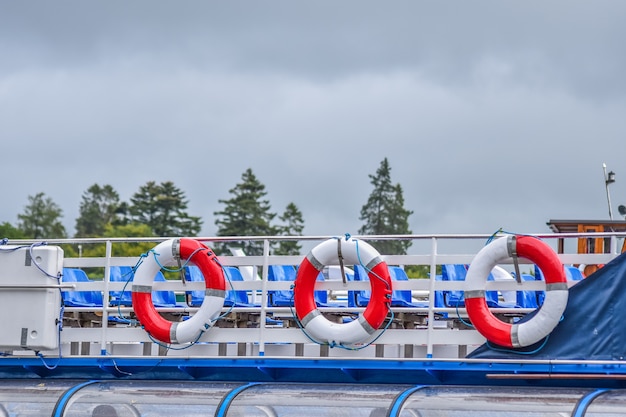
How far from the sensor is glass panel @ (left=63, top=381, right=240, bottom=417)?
12.8 metres

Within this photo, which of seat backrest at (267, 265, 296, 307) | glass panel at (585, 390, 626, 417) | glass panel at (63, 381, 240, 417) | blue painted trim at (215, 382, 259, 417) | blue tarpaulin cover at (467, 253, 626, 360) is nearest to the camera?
glass panel at (585, 390, 626, 417)

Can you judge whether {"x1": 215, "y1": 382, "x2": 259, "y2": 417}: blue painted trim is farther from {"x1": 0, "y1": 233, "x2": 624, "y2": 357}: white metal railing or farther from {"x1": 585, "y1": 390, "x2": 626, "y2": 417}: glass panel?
{"x1": 585, "y1": 390, "x2": 626, "y2": 417}: glass panel

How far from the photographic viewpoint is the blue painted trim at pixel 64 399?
1319 cm

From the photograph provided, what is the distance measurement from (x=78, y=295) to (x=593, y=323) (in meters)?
6.45

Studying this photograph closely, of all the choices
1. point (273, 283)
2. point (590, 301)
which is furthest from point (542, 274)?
point (273, 283)

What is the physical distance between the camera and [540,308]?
1159 cm

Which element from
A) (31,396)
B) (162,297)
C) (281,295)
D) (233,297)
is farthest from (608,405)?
(31,396)

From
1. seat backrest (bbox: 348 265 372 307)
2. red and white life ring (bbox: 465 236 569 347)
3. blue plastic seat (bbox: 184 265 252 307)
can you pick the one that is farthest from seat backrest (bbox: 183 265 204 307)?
red and white life ring (bbox: 465 236 569 347)

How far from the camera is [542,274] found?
38.9 ft

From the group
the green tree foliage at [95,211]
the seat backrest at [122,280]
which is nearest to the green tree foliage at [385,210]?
the green tree foliage at [95,211]

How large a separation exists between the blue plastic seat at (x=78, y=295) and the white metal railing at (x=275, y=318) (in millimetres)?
157

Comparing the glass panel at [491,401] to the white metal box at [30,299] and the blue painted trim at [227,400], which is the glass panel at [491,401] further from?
the white metal box at [30,299]

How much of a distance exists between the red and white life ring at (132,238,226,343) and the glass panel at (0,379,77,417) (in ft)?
5.05

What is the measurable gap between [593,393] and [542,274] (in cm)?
137
